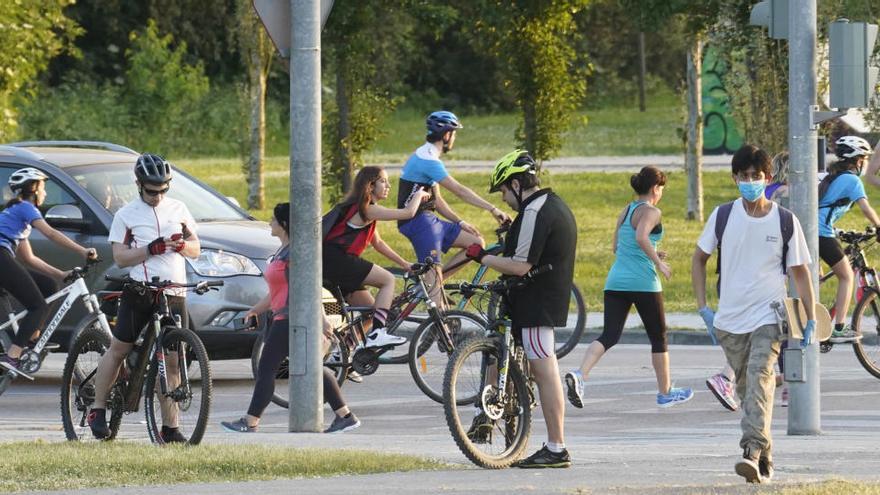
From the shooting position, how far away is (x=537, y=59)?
87.1ft

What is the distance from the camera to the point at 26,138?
168 feet

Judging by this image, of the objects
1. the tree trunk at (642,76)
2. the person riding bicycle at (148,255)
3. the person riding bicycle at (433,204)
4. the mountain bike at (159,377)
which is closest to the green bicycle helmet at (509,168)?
the mountain bike at (159,377)

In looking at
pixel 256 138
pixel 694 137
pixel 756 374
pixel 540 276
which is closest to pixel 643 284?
pixel 540 276

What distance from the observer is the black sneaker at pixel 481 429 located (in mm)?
9766

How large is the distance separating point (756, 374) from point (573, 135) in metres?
45.3

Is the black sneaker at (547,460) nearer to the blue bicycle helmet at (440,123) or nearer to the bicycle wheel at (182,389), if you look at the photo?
the bicycle wheel at (182,389)

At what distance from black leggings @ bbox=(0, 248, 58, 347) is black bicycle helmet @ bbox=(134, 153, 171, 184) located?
333 centimetres

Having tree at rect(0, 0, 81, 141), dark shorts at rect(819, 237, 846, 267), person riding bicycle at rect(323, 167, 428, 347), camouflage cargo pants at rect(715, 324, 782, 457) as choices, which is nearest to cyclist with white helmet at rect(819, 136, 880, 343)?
dark shorts at rect(819, 237, 846, 267)

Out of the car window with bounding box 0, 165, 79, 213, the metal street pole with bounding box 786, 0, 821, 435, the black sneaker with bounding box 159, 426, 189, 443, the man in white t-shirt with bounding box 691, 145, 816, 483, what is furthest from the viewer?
the car window with bounding box 0, 165, 79, 213

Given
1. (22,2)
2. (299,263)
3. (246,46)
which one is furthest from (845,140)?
(246,46)

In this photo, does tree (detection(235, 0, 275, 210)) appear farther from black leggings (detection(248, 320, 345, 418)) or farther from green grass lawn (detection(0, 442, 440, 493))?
green grass lawn (detection(0, 442, 440, 493))

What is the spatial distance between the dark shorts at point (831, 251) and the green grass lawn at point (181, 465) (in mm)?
5401

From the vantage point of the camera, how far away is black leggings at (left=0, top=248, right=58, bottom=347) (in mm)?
13719

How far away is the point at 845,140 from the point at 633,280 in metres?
2.33
